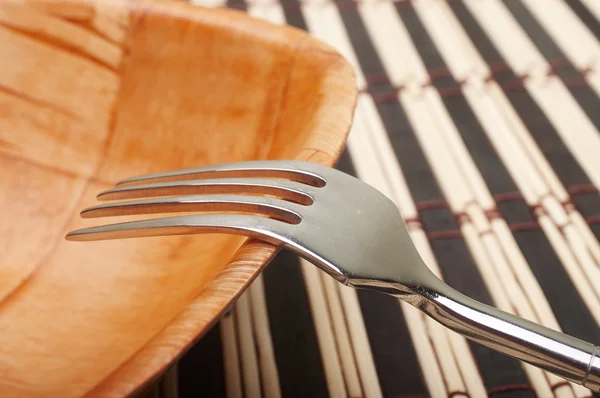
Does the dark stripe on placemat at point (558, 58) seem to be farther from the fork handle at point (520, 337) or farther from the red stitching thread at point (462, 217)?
the fork handle at point (520, 337)

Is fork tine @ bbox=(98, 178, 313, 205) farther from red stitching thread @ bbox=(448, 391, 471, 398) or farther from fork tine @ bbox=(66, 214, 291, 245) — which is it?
red stitching thread @ bbox=(448, 391, 471, 398)

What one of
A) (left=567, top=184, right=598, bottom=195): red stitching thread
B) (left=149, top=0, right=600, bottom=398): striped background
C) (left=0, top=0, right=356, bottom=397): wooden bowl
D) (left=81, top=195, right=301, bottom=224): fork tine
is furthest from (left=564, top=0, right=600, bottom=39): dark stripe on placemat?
(left=81, top=195, right=301, bottom=224): fork tine

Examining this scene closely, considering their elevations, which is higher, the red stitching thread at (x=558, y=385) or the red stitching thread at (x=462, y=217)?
the red stitching thread at (x=462, y=217)

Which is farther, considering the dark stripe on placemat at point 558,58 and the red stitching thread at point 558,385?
the dark stripe on placemat at point 558,58

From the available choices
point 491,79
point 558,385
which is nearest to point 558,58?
point 491,79

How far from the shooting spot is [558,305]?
42cm

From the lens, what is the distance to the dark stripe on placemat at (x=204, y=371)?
14.9 inches

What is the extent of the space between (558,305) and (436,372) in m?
0.11

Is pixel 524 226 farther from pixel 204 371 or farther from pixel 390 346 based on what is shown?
pixel 204 371

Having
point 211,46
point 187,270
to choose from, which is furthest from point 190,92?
point 187,270

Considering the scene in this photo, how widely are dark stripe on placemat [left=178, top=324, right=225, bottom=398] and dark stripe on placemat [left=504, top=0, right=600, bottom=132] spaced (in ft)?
1.34

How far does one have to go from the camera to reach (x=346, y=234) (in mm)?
303

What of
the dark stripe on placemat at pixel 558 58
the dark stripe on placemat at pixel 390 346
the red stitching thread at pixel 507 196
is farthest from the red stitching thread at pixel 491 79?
the dark stripe on placemat at pixel 390 346

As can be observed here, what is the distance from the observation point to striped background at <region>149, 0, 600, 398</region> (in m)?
0.39
